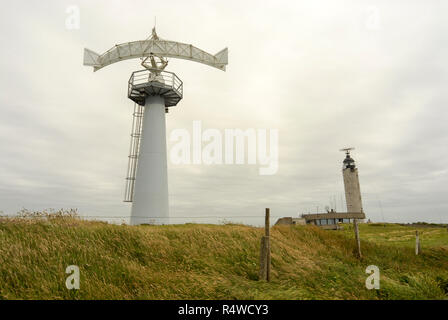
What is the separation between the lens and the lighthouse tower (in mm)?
56156

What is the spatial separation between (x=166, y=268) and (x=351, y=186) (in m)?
59.2

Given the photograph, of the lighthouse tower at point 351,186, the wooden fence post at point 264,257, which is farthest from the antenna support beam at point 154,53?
the lighthouse tower at point 351,186

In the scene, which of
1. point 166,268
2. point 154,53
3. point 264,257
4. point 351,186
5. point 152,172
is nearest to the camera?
point 264,257

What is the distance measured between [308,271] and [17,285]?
10.4 metres

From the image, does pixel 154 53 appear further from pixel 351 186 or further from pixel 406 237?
pixel 351 186

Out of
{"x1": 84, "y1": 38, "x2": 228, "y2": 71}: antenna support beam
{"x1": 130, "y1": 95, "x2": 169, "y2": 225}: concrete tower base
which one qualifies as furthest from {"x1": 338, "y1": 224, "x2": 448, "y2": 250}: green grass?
{"x1": 84, "y1": 38, "x2": 228, "y2": 71}: antenna support beam

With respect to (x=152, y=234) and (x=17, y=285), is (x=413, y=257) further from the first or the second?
(x=17, y=285)

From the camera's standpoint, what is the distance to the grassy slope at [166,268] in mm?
7266

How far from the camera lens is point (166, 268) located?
8.94 meters

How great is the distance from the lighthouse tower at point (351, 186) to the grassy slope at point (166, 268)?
4699 cm

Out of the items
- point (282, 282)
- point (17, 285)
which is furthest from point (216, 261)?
point (17, 285)

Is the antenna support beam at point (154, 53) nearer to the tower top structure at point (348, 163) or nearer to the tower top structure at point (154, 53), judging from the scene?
the tower top structure at point (154, 53)

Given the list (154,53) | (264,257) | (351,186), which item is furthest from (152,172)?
(351,186)
